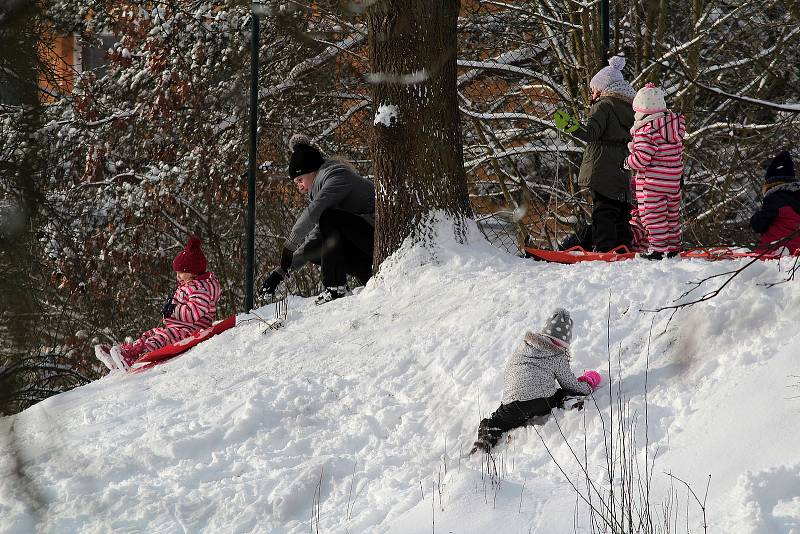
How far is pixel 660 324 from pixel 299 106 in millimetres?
6762

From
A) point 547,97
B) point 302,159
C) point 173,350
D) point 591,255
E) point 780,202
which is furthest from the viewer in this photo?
point 547,97

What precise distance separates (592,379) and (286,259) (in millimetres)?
3338

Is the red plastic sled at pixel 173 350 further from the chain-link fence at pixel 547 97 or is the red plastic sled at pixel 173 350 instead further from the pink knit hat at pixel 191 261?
the chain-link fence at pixel 547 97

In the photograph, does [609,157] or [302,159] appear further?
[302,159]

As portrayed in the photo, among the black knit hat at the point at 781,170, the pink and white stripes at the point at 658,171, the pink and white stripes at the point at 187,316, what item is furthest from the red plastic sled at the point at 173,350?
the black knit hat at the point at 781,170

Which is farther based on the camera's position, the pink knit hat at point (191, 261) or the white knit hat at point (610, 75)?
the pink knit hat at point (191, 261)

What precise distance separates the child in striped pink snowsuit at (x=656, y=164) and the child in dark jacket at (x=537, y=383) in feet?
6.46

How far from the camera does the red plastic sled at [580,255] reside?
6.75 m

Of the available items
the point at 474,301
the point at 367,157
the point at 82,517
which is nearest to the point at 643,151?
the point at 474,301

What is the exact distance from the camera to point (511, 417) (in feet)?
15.8

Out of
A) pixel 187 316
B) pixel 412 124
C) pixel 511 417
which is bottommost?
pixel 187 316

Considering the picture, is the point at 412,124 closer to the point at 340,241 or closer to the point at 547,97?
the point at 340,241

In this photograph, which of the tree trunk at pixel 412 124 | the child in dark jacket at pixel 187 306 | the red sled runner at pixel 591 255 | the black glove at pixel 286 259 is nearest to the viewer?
the red sled runner at pixel 591 255

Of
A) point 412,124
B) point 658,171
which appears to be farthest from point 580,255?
point 412,124
